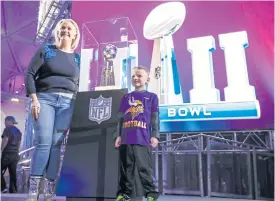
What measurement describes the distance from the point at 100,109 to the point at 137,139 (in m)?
0.35

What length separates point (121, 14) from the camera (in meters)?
2.68

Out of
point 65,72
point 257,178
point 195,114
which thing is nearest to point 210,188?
point 257,178

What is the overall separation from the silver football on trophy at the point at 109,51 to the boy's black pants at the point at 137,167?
112 cm

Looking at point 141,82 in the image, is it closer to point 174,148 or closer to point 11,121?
point 174,148

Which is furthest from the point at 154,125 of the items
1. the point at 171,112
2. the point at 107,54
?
the point at 107,54

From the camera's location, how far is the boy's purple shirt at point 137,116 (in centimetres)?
163

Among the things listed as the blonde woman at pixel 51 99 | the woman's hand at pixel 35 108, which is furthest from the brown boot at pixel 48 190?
the woman's hand at pixel 35 108

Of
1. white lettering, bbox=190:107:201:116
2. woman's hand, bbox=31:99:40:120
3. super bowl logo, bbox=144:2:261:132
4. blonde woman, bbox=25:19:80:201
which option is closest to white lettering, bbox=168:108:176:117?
super bowl logo, bbox=144:2:261:132

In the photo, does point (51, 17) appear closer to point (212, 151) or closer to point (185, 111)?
point (185, 111)

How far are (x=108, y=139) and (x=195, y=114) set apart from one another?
2.75 ft

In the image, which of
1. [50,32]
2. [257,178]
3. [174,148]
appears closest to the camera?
[257,178]

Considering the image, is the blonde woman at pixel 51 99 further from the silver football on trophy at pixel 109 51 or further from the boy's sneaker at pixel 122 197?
the silver football on trophy at pixel 109 51

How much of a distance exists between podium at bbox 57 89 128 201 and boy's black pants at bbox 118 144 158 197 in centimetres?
5

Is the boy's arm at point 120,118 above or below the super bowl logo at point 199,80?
below
